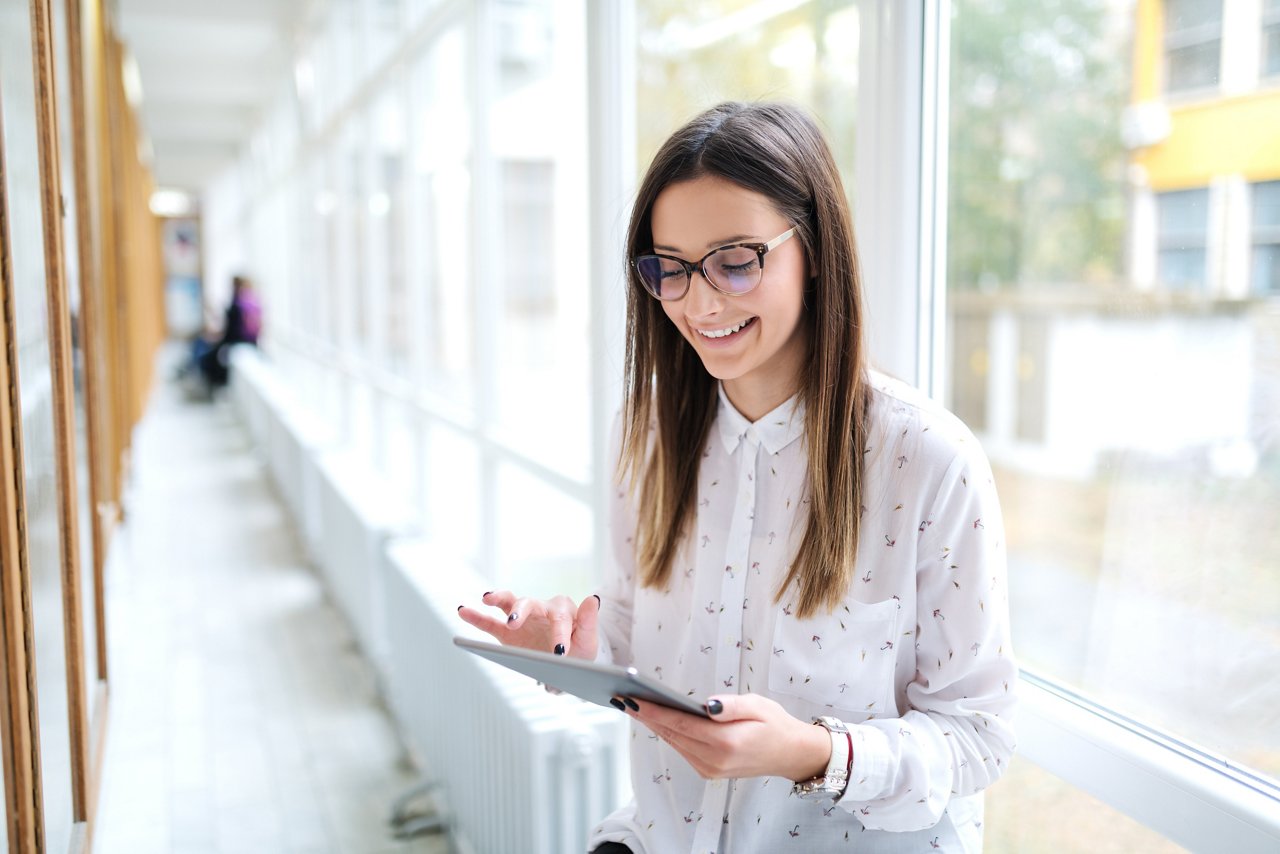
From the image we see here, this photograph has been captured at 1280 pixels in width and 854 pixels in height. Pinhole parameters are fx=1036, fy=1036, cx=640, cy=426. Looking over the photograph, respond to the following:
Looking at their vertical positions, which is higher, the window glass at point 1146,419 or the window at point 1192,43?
the window at point 1192,43

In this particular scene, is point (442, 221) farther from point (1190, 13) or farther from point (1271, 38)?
point (1271, 38)

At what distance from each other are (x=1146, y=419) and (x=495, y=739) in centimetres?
152

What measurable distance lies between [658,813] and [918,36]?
1.27 metres

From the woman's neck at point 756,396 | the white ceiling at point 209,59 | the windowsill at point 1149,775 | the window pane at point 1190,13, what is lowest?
the windowsill at point 1149,775

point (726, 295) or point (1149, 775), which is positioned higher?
point (726, 295)

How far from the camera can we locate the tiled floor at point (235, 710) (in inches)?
126

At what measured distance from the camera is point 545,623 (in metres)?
1.52

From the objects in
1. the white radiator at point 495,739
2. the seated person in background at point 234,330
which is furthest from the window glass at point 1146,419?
the seated person in background at point 234,330

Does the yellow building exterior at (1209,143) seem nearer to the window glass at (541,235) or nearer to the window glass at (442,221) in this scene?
the window glass at (541,235)

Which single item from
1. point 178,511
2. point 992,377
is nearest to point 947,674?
point 992,377

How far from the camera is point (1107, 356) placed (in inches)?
70.2

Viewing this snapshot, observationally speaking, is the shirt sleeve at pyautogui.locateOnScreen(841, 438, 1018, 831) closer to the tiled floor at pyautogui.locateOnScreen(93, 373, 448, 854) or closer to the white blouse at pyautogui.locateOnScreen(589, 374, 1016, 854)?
the white blouse at pyautogui.locateOnScreen(589, 374, 1016, 854)

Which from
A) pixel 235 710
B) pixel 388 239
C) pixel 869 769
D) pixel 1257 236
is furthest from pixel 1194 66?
pixel 388 239

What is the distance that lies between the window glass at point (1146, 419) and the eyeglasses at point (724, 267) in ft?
2.00
